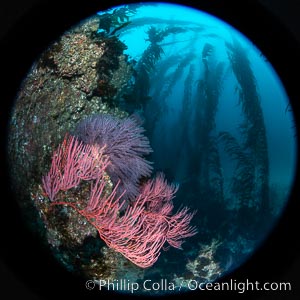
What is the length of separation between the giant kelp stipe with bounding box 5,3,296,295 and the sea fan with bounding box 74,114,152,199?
0.7 inches

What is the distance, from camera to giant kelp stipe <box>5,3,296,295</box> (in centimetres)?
384

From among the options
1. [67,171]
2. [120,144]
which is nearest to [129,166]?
[120,144]

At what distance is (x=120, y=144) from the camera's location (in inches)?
170

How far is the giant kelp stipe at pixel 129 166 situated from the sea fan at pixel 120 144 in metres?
0.02

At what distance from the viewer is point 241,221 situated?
23.7 feet

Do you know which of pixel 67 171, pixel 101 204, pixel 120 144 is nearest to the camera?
pixel 67 171

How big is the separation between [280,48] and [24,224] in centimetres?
245

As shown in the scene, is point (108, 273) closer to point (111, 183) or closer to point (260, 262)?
point (111, 183)

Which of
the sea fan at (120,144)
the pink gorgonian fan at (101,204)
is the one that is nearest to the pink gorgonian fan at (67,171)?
the pink gorgonian fan at (101,204)

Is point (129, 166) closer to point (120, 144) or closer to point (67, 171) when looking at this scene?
point (120, 144)

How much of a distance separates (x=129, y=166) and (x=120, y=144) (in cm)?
42

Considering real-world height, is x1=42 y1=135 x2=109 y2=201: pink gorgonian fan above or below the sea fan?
below

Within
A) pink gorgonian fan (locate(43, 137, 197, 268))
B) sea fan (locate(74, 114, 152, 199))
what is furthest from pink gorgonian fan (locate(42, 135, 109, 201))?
sea fan (locate(74, 114, 152, 199))

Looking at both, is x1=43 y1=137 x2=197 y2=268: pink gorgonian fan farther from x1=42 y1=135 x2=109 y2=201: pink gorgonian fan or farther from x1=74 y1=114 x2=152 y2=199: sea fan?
x1=74 y1=114 x2=152 y2=199: sea fan
